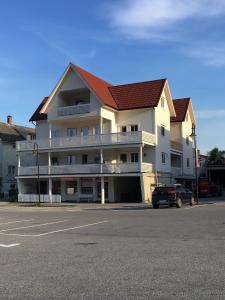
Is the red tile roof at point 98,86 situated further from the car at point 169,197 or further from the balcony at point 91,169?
the car at point 169,197

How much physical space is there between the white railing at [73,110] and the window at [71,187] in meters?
6.90

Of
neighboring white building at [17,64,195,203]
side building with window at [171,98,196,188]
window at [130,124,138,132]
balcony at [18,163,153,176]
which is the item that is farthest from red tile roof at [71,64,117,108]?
side building with window at [171,98,196,188]

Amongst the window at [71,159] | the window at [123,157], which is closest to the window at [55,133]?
the window at [71,159]

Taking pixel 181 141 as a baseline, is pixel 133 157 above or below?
below

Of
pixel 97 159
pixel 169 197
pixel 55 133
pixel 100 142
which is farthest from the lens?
pixel 55 133

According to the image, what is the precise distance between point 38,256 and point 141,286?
4243 millimetres

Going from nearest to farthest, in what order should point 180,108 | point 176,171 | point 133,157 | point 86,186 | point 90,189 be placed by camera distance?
point 133,157
point 90,189
point 86,186
point 176,171
point 180,108

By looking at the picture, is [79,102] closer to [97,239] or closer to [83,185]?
[83,185]

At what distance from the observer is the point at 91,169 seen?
4591 centimetres

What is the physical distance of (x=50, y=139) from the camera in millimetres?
48969

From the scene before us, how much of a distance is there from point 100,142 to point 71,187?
6.84 meters

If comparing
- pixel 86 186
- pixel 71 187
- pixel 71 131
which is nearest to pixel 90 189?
pixel 86 186

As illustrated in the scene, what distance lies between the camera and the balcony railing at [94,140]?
44250mm

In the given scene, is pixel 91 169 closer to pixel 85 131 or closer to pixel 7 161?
pixel 85 131
